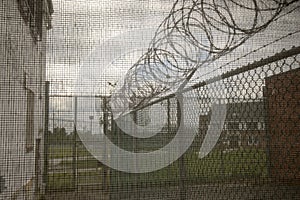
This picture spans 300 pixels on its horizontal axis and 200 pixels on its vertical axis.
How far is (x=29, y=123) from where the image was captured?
1.04 meters

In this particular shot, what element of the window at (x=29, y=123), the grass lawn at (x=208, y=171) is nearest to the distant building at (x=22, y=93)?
the window at (x=29, y=123)

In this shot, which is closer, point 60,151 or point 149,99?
point 60,151

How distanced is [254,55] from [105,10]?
52 centimetres

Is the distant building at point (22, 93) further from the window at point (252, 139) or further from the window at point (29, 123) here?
the window at point (252, 139)

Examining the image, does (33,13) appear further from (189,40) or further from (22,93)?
(189,40)

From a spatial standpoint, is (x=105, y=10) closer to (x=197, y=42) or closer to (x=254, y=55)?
(x=197, y=42)

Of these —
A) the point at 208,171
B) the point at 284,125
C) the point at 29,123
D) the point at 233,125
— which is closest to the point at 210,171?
the point at 208,171

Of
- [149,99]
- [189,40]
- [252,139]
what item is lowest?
[252,139]

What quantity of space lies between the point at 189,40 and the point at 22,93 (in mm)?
566

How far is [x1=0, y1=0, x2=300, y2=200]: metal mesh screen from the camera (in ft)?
3.24

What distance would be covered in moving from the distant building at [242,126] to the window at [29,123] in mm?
548

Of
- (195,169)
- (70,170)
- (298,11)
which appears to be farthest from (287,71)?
(70,170)

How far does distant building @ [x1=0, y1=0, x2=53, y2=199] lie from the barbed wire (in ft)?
0.98

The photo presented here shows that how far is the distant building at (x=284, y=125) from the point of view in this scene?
110 cm
